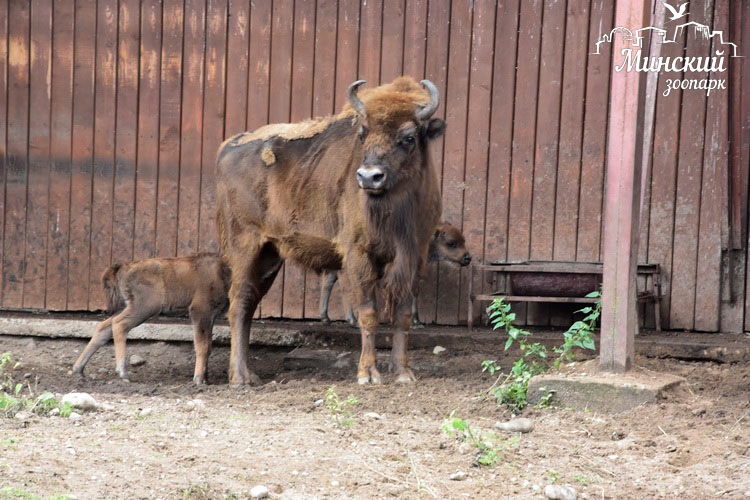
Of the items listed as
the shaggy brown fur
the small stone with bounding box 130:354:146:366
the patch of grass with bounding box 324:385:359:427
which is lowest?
the small stone with bounding box 130:354:146:366

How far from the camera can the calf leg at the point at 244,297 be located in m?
8.29

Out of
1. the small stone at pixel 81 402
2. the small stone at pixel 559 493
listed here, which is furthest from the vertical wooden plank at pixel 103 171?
the small stone at pixel 559 493

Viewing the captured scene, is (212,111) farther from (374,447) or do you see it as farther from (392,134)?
(374,447)

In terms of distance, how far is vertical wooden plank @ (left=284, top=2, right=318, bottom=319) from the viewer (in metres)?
9.83

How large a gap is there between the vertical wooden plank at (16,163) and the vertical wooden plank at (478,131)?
458 centimetres

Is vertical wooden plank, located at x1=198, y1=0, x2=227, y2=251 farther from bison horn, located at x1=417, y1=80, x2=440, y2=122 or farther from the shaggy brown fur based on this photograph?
bison horn, located at x1=417, y1=80, x2=440, y2=122

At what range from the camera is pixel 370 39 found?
972cm

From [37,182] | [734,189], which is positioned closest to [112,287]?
[37,182]

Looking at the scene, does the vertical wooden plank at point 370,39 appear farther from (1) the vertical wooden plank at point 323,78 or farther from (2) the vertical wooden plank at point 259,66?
(2) the vertical wooden plank at point 259,66

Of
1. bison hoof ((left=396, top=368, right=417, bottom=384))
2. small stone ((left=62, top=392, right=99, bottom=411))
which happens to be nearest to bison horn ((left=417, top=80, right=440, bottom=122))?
bison hoof ((left=396, top=368, right=417, bottom=384))

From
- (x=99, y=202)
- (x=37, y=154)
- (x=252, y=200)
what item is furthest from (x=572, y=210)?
(x=37, y=154)

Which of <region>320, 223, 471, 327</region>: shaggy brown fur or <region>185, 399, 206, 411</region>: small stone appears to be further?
<region>320, 223, 471, 327</region>: shaggy brown fur

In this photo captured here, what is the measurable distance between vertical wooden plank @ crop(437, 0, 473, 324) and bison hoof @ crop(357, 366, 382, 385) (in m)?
2.37

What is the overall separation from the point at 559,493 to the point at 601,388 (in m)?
1.71
